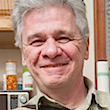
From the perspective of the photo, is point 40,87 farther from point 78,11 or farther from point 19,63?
point 19,63

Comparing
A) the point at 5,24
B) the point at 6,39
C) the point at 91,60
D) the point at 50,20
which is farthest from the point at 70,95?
the point at 6,39

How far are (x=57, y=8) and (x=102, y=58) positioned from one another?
645mm

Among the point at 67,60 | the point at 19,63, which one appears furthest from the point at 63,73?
the point at 19,63

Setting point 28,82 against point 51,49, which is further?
point 28,82

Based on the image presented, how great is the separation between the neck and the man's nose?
15cm

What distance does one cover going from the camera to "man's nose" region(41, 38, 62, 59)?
2.67 feet

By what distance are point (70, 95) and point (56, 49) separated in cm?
22

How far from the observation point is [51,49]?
2.67ft

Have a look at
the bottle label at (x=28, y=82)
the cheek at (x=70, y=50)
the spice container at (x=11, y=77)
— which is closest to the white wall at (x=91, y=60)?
the bottle label at (x=28, y=82)

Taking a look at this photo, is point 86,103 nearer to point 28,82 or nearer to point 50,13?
point 50,13

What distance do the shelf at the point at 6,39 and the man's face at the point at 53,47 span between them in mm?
568

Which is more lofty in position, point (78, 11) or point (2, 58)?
point (78, 11)

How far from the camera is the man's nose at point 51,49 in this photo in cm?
81

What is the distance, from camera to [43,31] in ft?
2.79
